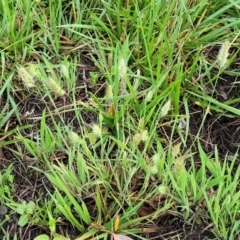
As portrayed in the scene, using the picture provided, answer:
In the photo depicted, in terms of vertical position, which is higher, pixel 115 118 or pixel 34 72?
pixel 34 72

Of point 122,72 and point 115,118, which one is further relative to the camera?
point 115,118

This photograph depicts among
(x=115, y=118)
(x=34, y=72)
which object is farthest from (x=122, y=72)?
(x=34, y=72)

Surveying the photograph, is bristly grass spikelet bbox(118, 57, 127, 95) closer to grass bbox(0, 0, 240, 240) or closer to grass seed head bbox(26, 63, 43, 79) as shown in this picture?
grass bbox(0, 0, 240, 240)

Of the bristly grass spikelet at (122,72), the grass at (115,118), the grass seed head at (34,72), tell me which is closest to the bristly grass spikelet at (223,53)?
the grass at (115,118)

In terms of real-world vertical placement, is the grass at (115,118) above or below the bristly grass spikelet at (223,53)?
below

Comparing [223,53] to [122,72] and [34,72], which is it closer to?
[122,72]

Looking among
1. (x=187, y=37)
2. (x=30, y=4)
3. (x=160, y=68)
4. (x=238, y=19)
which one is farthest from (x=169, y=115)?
(x=30, y=4)

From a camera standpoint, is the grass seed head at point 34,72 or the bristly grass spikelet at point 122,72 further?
the grass seed head at point 34,72

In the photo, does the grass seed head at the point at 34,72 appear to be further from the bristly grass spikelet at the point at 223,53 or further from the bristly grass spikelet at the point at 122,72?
the bristly grass spikelet at the point at 223,53

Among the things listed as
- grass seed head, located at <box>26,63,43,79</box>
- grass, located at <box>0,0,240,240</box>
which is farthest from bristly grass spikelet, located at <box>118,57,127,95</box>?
grass seed head, located at <box>26,63,43,79</box>
